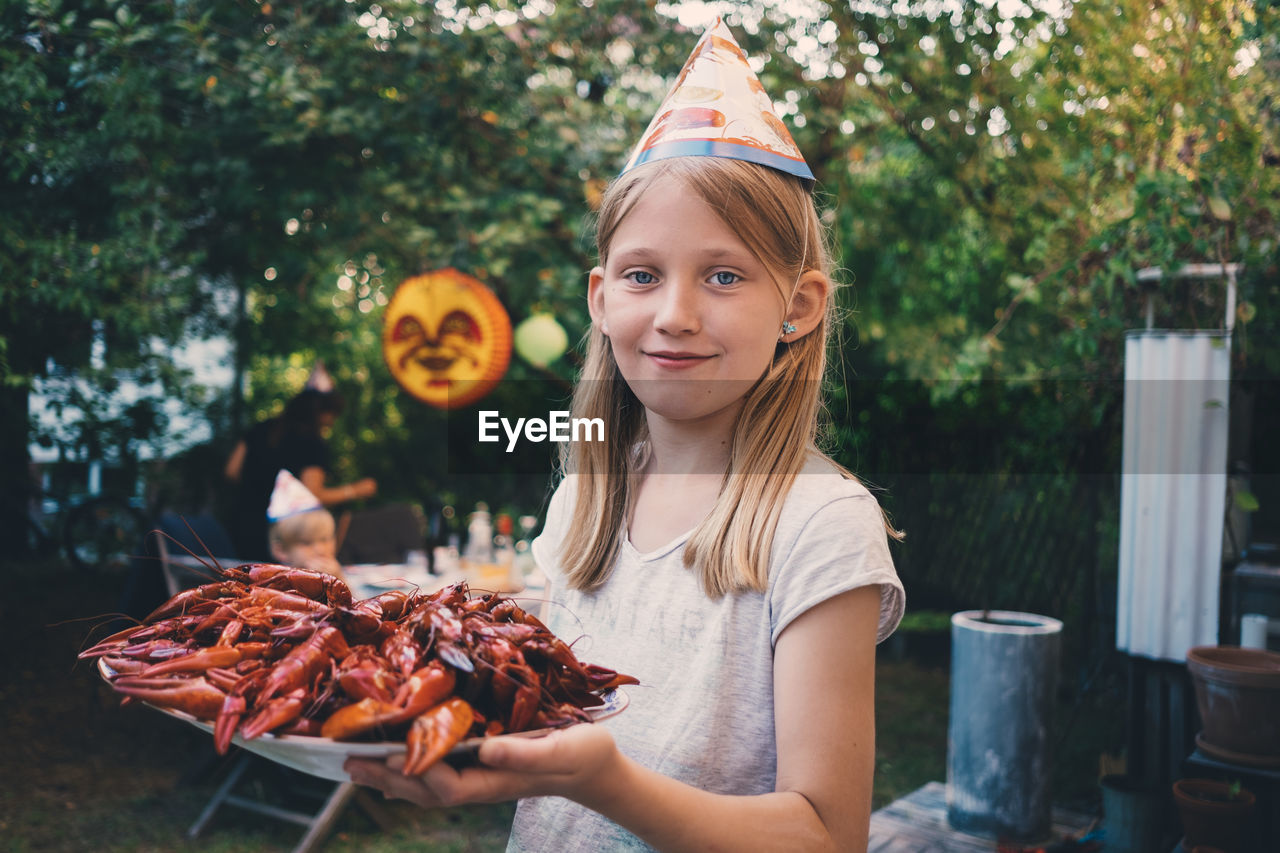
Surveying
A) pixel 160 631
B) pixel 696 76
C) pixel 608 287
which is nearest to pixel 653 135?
pixel 696 76

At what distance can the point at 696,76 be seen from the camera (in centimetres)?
142

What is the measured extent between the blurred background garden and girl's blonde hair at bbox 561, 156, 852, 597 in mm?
2093

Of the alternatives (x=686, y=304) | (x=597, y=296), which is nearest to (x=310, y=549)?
(x=597, y=296)

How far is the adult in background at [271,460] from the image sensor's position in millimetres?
5305

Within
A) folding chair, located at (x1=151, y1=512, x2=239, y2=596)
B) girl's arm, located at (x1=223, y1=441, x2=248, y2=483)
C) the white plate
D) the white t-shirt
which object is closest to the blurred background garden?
girl's arm, located at (x1=223, y1=441, x2=248, y2=483)

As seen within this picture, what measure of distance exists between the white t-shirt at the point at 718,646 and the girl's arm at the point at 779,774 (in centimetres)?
5

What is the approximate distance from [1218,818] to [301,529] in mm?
3666

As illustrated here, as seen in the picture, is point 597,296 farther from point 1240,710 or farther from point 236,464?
point 236,464

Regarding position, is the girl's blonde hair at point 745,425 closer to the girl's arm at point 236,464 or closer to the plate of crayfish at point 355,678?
the plate of crayfish at point 355,678

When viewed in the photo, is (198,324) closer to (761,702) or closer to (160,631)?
(160,631)

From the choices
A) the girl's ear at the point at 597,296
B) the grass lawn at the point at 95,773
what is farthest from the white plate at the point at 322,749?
the grass lawn at the point at 95,773

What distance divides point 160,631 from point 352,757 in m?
0.41

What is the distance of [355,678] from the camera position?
0.90 metres

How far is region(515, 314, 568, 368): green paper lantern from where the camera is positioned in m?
5.48
